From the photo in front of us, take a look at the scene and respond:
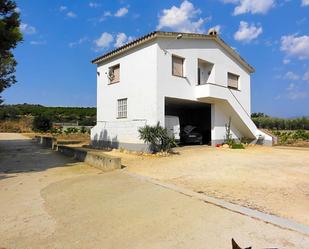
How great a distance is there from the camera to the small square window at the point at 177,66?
17516 millimetres

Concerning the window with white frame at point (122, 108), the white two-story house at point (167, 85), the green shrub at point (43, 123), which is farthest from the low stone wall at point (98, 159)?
the green shrub at point (43, 123)

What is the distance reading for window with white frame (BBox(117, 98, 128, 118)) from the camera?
61.4 feet

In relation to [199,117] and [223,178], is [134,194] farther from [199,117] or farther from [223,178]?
[199,117]

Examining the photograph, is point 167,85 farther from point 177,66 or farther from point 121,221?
point 121,221

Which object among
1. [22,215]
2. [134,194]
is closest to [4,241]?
[22,215]

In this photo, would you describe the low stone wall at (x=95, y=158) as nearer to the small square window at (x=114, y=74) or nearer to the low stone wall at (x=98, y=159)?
the low stone wall at (x=98, y=159)

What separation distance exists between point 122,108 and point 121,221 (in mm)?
13798

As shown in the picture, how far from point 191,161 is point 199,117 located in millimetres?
12045

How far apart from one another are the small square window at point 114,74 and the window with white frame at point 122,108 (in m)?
1.54

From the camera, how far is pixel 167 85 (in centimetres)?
1675

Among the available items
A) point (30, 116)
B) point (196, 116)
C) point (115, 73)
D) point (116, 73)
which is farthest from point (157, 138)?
point (30, 116)

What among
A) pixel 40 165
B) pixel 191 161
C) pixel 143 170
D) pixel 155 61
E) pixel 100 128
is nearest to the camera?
pixel 143 170

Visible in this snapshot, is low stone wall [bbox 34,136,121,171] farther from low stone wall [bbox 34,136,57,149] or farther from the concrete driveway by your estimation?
low stone wall [bbox 34,136,57,149]

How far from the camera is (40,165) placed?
13.7 metres
